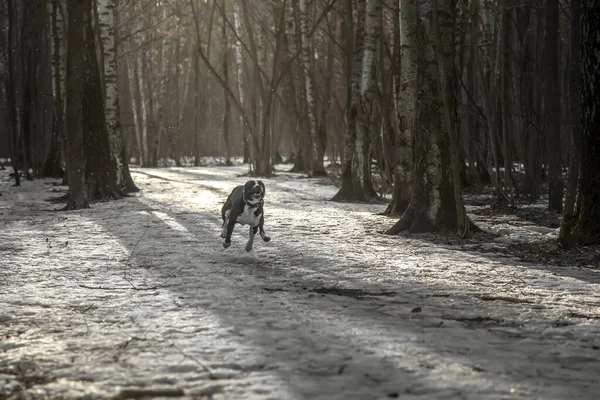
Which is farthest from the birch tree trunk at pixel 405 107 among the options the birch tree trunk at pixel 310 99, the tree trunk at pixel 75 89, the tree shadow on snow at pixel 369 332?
the birch tree trunk at pixel 310 99

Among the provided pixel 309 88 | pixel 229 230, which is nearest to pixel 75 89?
→ pixel 229 230

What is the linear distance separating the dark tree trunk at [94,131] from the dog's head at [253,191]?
6.98 m

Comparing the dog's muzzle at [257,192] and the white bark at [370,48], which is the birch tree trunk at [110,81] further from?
the dog's muzzle at [257,192]

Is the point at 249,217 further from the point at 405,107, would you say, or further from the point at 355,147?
the point at 355,147

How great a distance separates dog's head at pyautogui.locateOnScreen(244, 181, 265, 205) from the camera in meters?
7.54

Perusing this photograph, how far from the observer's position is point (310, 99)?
23.2m

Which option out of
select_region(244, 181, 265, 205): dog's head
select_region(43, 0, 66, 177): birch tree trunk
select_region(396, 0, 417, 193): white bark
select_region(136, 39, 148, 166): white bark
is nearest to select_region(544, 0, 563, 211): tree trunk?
select_region(396, 0, 417, 193): white bark

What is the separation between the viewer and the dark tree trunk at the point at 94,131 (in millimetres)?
13609

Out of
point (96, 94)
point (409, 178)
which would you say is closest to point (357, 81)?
point (409, 178)

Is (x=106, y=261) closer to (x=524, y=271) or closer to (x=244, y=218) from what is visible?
(x=244, y=218)

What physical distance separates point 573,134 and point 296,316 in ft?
17.1

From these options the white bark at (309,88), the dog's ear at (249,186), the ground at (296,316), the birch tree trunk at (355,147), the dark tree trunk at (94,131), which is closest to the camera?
the ground at (296,316)

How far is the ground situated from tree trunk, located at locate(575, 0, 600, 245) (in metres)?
0.42

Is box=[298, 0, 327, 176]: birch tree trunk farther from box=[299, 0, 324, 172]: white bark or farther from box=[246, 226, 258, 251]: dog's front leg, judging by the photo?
box=[246, 226, 258, 251]: dog's front leg
